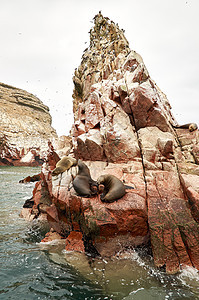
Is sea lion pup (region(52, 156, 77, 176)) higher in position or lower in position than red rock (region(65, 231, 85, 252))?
higher

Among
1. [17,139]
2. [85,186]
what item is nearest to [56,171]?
[85,186]

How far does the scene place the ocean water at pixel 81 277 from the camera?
3.40m

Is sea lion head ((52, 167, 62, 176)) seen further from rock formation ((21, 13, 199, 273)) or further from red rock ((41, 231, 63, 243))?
red rock ((41, 231, 63, 243))

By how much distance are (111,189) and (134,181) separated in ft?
3.60

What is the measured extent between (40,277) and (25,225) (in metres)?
4.19

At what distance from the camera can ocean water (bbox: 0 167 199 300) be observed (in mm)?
3400

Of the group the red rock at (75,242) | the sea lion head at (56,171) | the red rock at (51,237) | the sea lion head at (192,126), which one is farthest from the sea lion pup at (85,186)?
the sea lion head at (192,126)

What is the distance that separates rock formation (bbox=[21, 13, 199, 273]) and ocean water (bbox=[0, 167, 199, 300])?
38cm

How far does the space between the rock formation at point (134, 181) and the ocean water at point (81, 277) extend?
384 mm

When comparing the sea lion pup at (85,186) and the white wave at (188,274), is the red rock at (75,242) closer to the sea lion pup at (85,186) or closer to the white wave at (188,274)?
the sea lion pup at (85,186)

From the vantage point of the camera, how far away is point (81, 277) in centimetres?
395

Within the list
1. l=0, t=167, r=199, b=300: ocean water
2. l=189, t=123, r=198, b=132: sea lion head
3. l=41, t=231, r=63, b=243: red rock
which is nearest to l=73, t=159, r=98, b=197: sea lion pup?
l=0, t=167, r=199, b=300: ocean water

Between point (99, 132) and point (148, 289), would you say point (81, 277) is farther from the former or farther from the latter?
point (99, 132)

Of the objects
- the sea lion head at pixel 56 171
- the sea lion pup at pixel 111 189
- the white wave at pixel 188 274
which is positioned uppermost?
the sea lion head at pixel 56 171
